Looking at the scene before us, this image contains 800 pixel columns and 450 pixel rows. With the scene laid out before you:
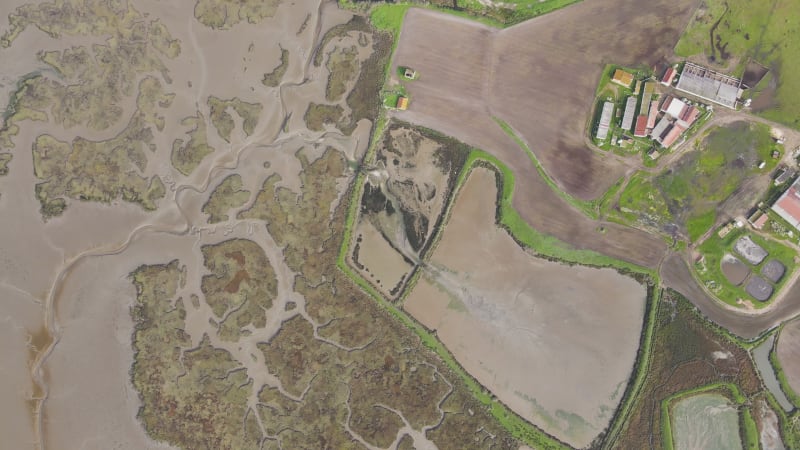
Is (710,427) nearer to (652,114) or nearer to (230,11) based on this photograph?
(652,114)

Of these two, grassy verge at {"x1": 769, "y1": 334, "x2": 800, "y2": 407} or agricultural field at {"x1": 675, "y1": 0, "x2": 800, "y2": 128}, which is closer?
grassy verge at {"x1": 769, "y1": 334, "x2": 800, "y2": 407}

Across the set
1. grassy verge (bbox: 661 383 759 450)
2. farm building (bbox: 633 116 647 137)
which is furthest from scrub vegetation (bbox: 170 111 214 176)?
grassy verge (bbox: 661 383 759 450)

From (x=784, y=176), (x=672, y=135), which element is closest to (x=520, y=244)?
(x=672, y=135)

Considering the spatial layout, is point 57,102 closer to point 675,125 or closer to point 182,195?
point 182,195

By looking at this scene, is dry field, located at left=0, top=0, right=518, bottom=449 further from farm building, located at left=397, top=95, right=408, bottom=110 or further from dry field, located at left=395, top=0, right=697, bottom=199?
dry field, located at left=395, top=0, right=697, bottom=199

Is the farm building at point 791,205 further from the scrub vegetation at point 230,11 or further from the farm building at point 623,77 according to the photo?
the scrub vegetation at point 230,11

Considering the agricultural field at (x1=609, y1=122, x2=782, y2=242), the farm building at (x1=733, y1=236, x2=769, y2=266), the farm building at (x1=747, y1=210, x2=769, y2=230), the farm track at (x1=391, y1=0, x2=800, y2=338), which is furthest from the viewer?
the farm track at (x1=391, y1=0, x2=800, y2=338)
